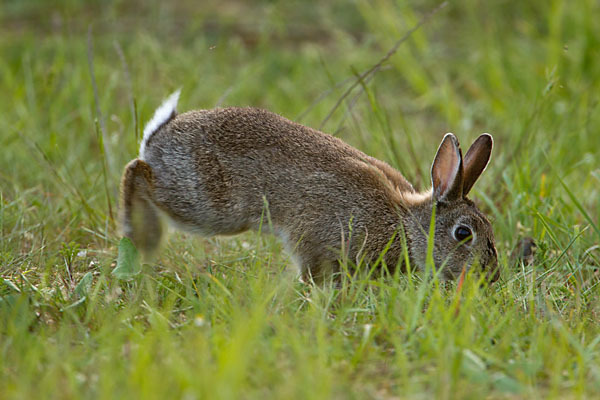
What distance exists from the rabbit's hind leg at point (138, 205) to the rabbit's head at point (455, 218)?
5.00ft

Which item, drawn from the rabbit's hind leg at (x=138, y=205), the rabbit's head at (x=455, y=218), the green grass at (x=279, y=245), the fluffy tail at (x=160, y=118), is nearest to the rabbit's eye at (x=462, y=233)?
the rabbit's head at (x=455, y=218)

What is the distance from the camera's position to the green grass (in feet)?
8.44

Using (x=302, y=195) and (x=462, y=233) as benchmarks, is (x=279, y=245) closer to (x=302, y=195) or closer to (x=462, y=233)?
(x=302, y=195)

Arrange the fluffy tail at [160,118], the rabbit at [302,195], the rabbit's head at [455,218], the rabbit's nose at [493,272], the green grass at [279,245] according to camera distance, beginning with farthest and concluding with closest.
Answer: the fluffy tail at [160,118]
the rabbit at [302,195]
the rabbit's head at [455,218]
the rabbit's nose at [493,272]
the green grass at [279,245]

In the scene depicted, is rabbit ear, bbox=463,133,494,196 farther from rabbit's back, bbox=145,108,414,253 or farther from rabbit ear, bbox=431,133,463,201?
rabbit's back, bbox=145,108,414,253

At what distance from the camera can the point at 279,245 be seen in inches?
175

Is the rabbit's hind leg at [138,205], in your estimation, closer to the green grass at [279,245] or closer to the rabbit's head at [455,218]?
the green grass at [279,245]

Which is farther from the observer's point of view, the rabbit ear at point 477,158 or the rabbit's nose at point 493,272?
the rabbit ear at point 477,158

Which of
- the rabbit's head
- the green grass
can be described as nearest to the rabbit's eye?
the rabbit's head

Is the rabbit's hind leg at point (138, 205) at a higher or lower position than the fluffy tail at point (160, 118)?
lower

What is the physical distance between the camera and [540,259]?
4023mm

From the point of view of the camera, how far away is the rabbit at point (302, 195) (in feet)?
13.4

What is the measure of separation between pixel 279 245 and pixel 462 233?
109cm

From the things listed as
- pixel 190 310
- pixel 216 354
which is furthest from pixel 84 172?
pixel 216 354
